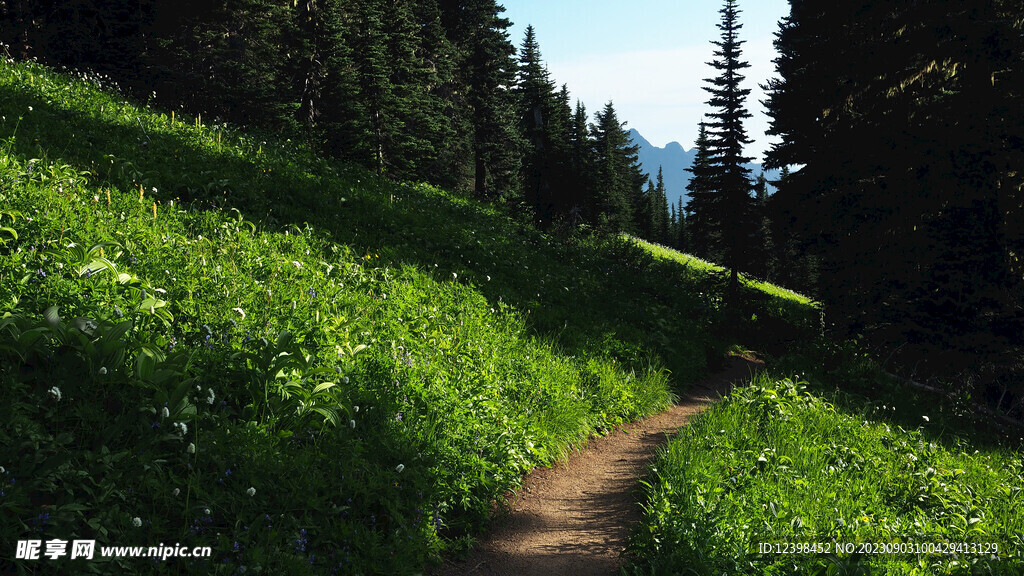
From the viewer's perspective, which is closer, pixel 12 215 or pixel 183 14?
pixel 12 215

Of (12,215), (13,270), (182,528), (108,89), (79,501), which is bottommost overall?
(182,528)

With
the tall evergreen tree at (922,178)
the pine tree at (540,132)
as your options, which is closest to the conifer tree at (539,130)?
the pine tree at (540,132)

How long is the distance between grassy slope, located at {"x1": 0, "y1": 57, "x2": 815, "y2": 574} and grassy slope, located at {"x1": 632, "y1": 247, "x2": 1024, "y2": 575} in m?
1.66

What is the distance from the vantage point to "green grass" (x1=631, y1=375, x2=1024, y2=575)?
13.9 feet

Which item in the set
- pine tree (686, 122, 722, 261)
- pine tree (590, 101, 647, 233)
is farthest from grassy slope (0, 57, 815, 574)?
pine tree (590, 101, 647, 233)

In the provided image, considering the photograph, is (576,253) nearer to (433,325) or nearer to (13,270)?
(433,325)

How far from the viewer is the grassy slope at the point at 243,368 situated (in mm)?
3369

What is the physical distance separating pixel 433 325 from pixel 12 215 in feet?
15.3

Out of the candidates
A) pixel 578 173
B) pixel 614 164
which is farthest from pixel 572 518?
pixel 614 164

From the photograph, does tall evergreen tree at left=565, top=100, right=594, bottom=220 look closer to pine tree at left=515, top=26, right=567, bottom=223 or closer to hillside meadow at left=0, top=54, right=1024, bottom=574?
pine tree at left=515, top=26, right=567, bottom=223

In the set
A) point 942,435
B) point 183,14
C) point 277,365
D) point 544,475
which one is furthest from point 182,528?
point 183,14

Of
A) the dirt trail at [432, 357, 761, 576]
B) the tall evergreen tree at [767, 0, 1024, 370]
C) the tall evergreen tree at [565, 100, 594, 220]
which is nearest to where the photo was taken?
the dirt trail at [432, 357, 761, 576]

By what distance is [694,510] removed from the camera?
468cm

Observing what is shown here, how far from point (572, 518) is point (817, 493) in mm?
2525
